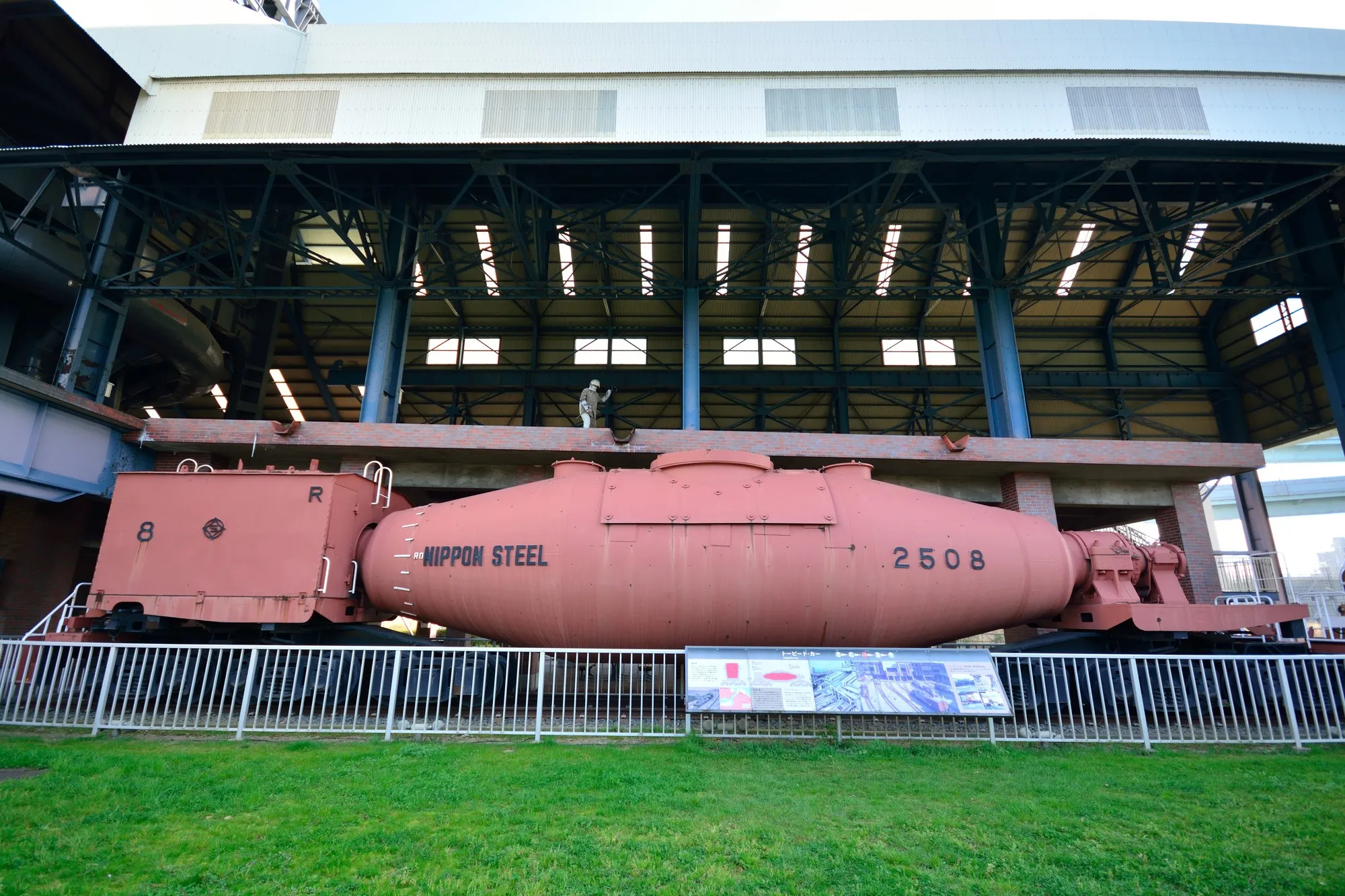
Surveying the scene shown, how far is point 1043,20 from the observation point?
16.1m

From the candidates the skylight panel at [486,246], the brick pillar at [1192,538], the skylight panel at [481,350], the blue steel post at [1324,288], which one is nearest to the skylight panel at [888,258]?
the brick pillar at [1192,538]

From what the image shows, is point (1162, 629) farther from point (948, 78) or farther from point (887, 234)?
point (887, 234)

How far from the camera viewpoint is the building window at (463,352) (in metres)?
28.5

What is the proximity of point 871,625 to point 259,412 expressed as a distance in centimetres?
2641

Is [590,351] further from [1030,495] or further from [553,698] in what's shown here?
[553,698]

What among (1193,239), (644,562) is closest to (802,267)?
(1193,239)

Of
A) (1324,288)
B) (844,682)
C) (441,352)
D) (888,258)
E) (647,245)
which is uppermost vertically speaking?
(647,245)

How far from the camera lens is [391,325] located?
17.5 metres

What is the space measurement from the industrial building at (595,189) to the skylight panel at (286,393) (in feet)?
20.4

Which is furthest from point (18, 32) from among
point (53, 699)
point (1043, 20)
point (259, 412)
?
point (1043, 20)

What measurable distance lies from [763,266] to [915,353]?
11571 mm

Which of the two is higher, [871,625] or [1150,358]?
[1150,358]

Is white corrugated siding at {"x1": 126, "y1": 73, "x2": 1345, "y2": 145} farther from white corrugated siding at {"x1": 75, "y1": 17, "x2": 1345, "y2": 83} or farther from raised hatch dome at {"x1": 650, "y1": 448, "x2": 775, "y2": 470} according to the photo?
raised hatch dome at {"x1": 650, "y1": 448, "x2": 775, "y2": 470}

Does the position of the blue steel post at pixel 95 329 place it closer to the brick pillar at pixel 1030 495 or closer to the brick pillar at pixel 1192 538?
the brick pillar at pixel 1030 495
